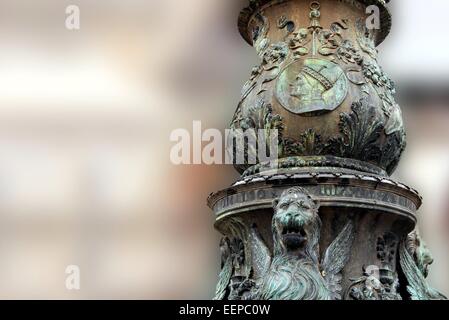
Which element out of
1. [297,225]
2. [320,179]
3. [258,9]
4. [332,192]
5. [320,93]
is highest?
[258,9]

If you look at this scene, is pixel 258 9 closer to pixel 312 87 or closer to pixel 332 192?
pixel 312 87

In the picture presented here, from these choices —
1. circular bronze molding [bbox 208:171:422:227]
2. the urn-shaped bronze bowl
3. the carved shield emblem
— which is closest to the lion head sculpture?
circular bronze molding [bbox 208:171:422:227]

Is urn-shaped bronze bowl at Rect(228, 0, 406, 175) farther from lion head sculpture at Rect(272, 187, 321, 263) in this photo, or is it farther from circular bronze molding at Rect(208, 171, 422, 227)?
lion head sculpture at Rect(272, 187, 321, 263)

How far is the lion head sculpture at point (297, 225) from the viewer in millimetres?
7445

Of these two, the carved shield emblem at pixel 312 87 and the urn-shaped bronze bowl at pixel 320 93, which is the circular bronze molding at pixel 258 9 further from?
the carved shield emblem at pixel 312 87

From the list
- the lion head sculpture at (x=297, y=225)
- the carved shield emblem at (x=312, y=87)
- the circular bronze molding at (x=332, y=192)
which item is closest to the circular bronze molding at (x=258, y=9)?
the carved shield emblem at (x=312, y=87)

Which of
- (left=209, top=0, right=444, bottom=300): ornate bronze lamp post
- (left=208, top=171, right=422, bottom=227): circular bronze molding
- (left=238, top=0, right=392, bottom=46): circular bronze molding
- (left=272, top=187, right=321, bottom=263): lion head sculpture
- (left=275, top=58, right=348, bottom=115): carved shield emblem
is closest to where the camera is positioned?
(left=272, top=187, right=321, bottom=263): lion head sculpture

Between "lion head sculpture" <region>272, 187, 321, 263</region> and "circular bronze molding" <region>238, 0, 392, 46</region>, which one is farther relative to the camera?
"circular bronze molding" <region>238, 0, 392, 46</region>

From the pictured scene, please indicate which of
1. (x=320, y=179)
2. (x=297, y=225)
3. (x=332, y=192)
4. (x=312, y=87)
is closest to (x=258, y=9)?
(x=312, y=87)

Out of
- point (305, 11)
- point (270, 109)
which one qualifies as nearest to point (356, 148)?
point (270, 109)

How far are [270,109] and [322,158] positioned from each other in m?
0.64

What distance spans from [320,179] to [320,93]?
2.81 feet

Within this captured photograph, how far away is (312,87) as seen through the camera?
8.16m

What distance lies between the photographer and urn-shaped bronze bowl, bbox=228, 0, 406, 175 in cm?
811
